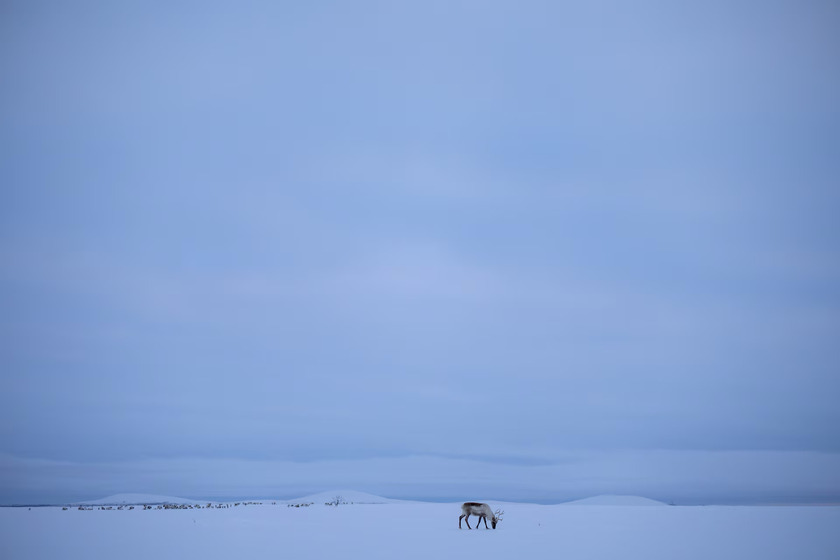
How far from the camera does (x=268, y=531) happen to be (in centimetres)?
3372

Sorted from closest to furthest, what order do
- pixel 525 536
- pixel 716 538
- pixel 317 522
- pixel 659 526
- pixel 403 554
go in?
pixel 403 554
pixel 716 538
pixel 525 536
pixel 659 526
pixel 317 522

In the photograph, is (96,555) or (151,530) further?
(151,530)

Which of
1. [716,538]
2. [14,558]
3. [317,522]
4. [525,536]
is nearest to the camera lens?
[14,558]

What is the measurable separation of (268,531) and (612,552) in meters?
17.4

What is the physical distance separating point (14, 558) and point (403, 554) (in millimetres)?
13540

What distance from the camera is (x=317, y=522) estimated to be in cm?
4075

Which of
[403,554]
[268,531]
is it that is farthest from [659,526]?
[268,531]

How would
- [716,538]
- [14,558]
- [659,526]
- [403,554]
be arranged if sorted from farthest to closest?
[659,526] < [716,538] < [403,554] < [14,558]

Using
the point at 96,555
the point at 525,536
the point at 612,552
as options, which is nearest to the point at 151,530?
the point at 96,555

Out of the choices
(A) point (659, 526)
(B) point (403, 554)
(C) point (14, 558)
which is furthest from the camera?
(A) point (659, 526)

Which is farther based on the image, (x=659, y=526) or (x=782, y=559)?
(x=659, y=526)

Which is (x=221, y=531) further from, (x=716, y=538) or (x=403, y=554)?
(x=716, y=538)

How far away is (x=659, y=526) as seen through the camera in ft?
121

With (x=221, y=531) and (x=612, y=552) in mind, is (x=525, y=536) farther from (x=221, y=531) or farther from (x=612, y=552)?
(x=221, y=531)
